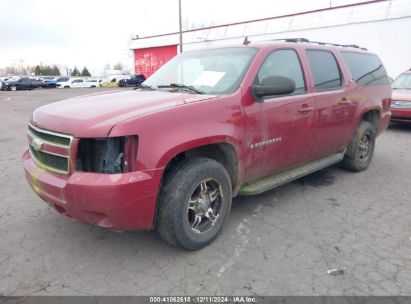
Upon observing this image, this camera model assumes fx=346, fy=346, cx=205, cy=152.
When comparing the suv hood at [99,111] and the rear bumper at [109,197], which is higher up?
the suv hood at [99,111]

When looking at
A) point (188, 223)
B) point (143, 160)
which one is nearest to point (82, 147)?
point (143, 160)

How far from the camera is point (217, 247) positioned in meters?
3.28

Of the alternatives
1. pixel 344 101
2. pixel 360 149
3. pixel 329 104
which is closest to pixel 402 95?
pixel 360 149

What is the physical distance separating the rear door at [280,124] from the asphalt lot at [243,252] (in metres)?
0.62

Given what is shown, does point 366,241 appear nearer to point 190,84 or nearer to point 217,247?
point 217,247

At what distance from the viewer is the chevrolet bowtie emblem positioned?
303cm

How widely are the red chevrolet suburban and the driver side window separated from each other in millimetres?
15

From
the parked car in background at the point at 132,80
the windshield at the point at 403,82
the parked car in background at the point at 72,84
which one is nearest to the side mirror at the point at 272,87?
the windshield at the point at 403,82

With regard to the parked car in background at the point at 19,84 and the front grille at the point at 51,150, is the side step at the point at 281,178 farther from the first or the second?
the parked car in background at the point at 19,84

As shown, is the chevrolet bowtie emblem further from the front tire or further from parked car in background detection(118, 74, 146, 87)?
parked car in background detection(118, 74, 146, 87)

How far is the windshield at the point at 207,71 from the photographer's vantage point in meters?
3.55

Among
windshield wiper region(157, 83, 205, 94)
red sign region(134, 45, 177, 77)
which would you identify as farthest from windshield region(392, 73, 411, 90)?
red sign region(134, 45, 177, 77)

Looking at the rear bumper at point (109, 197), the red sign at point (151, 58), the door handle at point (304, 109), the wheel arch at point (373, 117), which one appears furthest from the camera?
the red sign at point (151, 58)

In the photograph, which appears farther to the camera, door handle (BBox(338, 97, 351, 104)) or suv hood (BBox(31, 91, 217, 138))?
door handle (BBox(338, 97, 351, 104))
